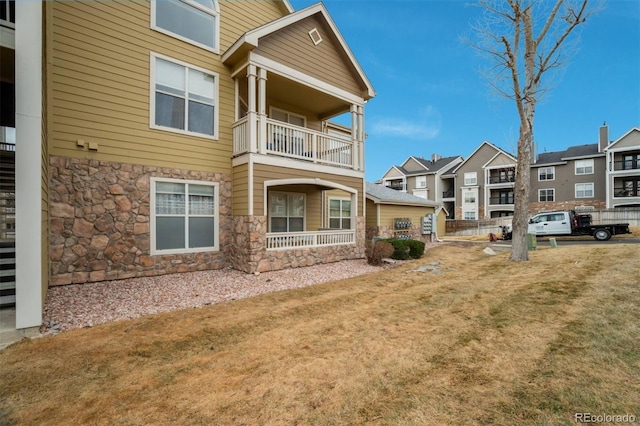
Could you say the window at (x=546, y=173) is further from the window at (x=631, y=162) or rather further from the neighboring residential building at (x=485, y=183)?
the window at (x=631, y=162)

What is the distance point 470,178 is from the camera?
122 feet

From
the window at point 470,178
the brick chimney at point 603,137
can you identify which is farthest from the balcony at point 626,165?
the window at point 470,178

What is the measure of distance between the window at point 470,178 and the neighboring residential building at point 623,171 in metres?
12.0

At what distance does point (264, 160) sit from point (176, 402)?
679 cm

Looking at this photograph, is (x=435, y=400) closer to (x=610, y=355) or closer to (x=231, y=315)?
(x=610, y=355)

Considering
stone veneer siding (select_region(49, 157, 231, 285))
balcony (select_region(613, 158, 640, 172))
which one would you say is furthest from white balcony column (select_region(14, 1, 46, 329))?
balcony (select_region(613, 158, 640, 172))

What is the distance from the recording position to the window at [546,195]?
105 feet

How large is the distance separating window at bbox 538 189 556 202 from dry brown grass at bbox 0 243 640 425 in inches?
1305

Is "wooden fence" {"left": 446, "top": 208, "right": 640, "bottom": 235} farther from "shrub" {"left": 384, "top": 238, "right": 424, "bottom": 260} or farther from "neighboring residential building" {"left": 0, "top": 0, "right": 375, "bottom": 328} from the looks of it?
"neighboring residential building" {"left": 0, "top": 0, "right": 375, "bottom": 328}

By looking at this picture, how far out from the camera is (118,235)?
23.5 feet

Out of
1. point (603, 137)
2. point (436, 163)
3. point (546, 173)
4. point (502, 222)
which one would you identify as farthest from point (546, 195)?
point (436, 163)

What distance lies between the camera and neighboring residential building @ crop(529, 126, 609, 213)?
29.5 m

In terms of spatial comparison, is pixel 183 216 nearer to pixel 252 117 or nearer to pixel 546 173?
pixel 252 117

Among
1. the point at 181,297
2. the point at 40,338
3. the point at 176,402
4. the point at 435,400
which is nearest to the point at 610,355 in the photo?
the point at 435,400
